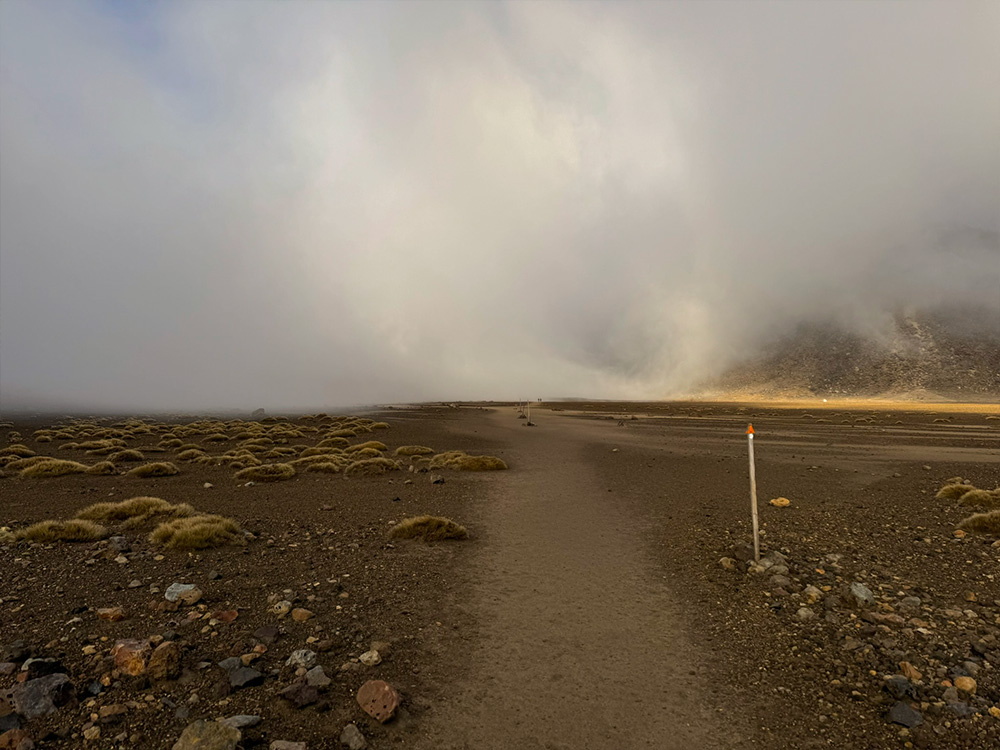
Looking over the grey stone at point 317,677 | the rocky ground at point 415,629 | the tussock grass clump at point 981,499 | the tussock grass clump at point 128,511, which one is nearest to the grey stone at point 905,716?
the rocky ground at point 415,629

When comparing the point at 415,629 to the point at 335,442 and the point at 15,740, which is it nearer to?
the point at 15,740

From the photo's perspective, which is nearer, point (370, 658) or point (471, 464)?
point (370, 658)

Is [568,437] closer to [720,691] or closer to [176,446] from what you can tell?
[176,446]

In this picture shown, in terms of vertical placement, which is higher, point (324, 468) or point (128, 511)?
point (128, 511)

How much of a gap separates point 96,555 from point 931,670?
12.4 m

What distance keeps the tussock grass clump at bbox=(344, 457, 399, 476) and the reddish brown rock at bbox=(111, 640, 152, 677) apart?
49.6ft

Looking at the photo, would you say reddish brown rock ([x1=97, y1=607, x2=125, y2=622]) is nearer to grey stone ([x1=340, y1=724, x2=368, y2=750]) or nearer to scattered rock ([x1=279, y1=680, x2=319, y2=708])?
scattered rock ([x1=279, y1=680, x2=319, y2=708])

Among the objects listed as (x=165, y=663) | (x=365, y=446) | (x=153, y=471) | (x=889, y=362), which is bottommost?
(x=165, y=663)

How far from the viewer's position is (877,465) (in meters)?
22.2

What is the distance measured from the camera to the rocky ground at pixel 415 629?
4645 mm

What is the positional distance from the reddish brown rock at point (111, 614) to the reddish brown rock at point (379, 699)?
147 inches

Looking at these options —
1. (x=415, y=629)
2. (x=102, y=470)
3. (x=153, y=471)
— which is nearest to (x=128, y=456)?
(x=102, y=470)

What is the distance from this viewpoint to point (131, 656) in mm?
5348

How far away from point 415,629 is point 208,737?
113 inches
